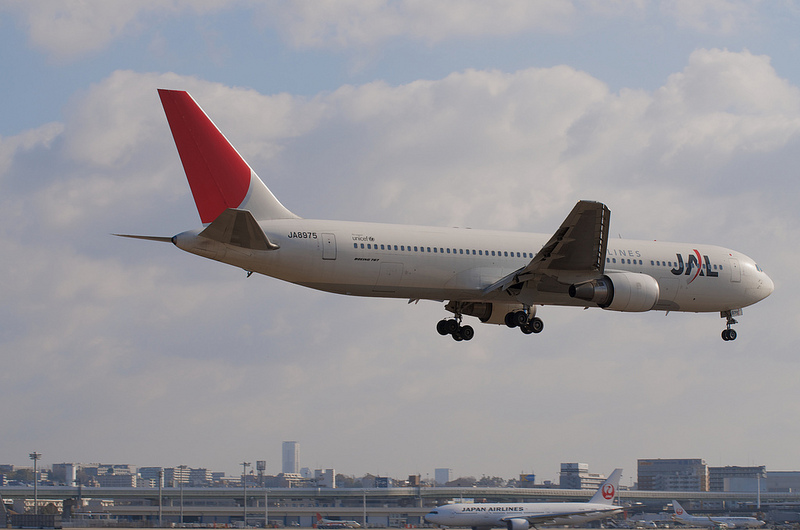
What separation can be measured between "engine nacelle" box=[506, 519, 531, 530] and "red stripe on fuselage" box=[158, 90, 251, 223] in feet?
99.2

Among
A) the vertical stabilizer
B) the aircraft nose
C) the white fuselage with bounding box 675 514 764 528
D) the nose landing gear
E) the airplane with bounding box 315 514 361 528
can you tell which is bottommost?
the airplane with bounding box 315 514 361 528

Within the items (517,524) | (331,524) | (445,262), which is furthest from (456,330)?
(331,524)

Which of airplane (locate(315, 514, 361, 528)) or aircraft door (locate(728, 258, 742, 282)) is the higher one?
aircraft door (locate(728, 258, 742, 282))

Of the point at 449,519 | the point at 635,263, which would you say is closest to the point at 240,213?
the point at 635,263

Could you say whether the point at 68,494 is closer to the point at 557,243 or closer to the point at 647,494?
the point at 647,494

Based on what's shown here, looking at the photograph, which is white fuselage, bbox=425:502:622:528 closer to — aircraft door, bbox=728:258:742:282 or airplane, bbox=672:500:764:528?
airplane, bbox=672:500:764:528

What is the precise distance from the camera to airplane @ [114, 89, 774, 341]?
32.4 metres

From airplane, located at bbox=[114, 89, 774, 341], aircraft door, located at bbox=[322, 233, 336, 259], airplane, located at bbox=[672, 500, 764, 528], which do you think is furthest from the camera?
airplane, located at bbox=[672, 500, 764, 528]

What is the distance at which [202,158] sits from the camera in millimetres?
33125

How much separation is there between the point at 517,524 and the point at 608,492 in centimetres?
928

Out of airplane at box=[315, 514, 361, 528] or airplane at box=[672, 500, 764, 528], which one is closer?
airplane at box=[672, 500, 764, 528]

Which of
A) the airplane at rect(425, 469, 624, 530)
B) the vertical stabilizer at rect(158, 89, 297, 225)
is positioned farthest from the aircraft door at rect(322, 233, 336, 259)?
the airplane at rect(425, 469, 624, 530)

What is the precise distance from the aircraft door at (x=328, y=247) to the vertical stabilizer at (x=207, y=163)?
2.10 metres

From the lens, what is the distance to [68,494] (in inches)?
3671
